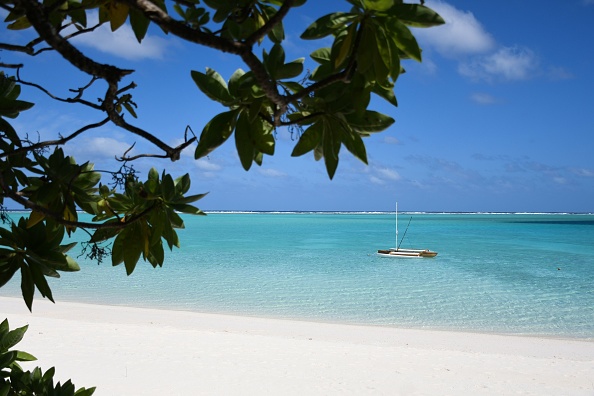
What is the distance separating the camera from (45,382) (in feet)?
3.67

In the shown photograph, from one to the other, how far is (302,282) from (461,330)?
5852 mm

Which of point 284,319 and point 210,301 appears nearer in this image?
point 284,319

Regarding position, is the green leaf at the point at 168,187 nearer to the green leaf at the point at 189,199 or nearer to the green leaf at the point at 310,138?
the green leaf at the point at 189,199

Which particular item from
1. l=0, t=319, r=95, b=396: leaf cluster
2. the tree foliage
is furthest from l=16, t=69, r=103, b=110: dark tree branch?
l=0, t=319, r=95, b=396: leaf cluster

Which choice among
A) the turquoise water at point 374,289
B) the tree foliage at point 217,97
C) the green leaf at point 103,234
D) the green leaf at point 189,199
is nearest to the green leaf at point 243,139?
the tree foliage at point 217,97

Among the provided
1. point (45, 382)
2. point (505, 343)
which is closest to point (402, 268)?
point (505, 343)

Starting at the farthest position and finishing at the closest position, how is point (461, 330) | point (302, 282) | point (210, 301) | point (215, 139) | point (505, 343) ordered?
1. point (302, 282)
2. point (210, 301)
3. point (461, 330)
4. point (505, 343)
5. point (215, 139)

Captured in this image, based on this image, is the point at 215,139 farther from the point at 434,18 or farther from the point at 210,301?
the point at 210,301

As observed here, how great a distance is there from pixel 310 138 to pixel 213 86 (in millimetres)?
129

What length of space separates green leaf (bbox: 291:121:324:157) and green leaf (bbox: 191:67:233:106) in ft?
0.32

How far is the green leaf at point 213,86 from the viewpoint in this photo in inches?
23.6

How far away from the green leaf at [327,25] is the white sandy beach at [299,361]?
4.22 m

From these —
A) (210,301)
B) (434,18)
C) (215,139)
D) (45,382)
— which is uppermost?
(434,18)

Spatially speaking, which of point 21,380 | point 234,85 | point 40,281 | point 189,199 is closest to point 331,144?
point 234,85
